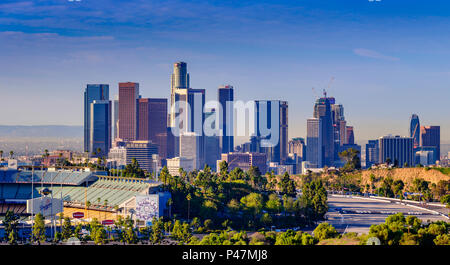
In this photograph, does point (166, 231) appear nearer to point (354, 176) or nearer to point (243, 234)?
point (243, 234)

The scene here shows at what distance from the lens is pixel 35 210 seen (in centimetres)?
5681

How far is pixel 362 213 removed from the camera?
85562 millimetres

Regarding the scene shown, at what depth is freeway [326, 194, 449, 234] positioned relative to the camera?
72.2m

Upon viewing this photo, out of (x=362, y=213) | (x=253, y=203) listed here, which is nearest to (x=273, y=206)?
(x=253, y=203)

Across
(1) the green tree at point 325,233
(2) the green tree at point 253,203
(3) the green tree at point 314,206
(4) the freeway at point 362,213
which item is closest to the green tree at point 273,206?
(2) the green tree at point 253,203

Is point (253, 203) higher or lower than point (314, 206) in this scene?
higher

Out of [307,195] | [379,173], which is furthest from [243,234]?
[379,173]

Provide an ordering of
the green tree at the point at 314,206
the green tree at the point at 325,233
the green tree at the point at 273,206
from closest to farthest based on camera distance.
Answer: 1. the green tree at the point at 325,233
2. the green tree at the point at 314,206
3. the green tree at the point at 273,206

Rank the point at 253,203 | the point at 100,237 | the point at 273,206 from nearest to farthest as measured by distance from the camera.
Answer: the point at 100,237, the point at 253,203, the point at 273,206

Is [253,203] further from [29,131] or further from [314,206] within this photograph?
[29,131]

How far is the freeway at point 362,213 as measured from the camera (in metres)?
72.2

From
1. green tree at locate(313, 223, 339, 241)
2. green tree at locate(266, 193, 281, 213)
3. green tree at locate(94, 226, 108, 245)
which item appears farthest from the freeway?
green tree at locate(94, 226, 108, 245)

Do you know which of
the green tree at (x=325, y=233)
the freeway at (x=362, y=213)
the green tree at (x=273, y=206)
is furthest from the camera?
the green tree at (x=273, y=206)

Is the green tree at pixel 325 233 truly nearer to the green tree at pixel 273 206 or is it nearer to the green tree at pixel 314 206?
the green tree at pixel 314 206
